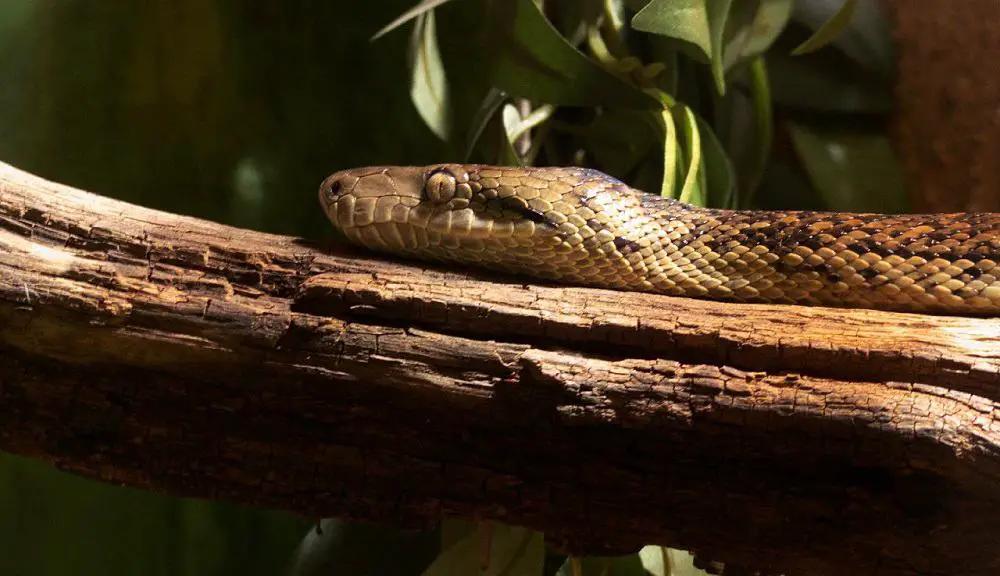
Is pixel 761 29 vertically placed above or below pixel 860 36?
below

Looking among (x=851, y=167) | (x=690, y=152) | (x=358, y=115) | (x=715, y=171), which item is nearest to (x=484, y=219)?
(x=690, y=152)

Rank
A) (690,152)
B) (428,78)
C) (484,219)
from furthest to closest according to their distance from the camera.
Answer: (428,78) → (690,152) → (484,219)

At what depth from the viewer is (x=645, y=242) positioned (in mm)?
2279

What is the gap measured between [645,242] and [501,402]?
812mm

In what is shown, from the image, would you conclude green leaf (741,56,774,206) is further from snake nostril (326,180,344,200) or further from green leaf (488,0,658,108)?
snake nostril (326,180,344,200)

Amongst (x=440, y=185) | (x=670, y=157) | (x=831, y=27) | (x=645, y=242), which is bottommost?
(x=645, y=242)

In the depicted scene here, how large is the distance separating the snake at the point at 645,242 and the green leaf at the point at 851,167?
1056 millimetres

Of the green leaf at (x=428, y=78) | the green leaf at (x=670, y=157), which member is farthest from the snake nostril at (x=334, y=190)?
the green leaf at (x=670, y=157)

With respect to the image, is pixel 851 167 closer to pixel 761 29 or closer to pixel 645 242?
pixel 761 29

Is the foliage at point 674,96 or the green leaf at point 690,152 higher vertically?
the foliage at point 674,96

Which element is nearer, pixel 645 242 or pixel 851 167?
pixel 645 242

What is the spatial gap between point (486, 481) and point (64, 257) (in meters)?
1.16

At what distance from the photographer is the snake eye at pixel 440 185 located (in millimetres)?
2219

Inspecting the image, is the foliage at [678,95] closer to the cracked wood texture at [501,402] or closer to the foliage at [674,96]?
the foliage at [674,96]
